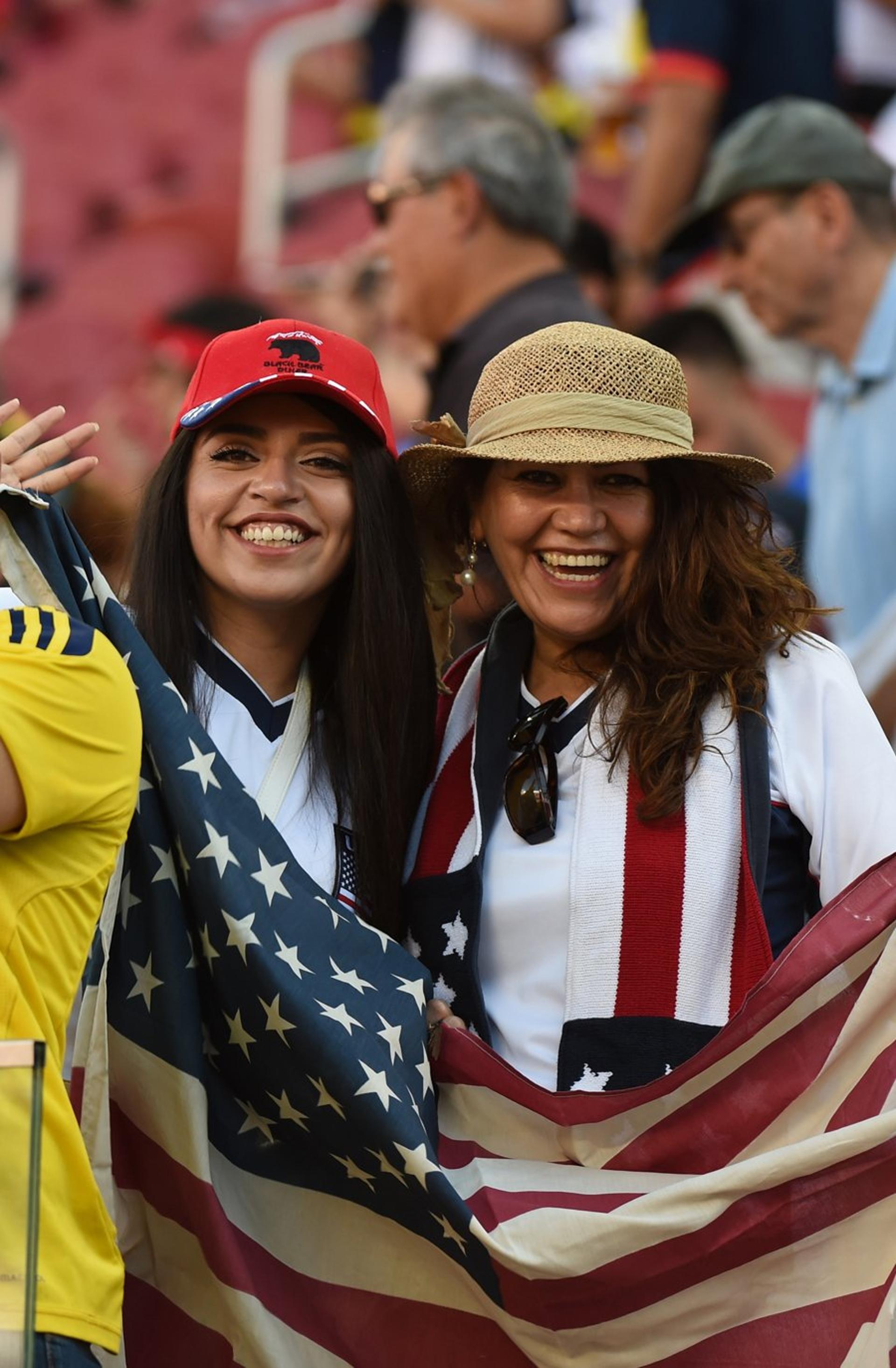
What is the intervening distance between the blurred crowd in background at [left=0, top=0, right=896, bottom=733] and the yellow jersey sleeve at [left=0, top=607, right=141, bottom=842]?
5.41 ft

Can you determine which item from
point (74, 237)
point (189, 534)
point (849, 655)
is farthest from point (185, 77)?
point (189, 534)

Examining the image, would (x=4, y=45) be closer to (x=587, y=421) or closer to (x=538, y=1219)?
(x=587, y=421)

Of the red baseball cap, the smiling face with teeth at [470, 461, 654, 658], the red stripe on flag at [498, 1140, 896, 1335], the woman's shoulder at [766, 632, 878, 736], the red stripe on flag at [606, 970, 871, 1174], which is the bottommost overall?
the red stripe on flag at [498, 1140, 896, 1335]

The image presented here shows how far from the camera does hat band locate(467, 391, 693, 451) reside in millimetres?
3068

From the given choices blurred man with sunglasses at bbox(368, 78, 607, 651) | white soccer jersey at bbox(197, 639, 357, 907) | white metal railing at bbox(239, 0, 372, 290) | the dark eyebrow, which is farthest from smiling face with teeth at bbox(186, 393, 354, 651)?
white metal railing at bbox(239, 0, 372, 290)

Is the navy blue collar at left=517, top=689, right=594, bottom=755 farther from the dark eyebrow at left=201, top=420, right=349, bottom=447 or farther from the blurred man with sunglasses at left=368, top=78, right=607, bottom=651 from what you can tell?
the blurred man with sunglasses at left=368, top=78, right=607, bottom=651

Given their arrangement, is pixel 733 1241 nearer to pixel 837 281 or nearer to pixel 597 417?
pixel 597 417

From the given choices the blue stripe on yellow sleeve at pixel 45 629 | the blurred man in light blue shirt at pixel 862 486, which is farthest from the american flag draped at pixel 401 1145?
the blurred man in light blue shirt at pixel 862 486

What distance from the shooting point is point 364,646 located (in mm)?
3273

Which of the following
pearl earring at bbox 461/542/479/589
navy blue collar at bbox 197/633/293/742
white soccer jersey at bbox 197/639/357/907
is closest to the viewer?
white soccer jersey at bbox 197/639/357/907

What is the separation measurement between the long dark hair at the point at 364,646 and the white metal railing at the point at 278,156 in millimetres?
4211

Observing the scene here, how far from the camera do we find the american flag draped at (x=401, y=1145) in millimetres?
2664

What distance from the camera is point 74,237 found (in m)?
7.57

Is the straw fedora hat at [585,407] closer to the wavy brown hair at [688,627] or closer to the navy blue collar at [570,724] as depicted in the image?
the wavy brown hair at [688,627]
